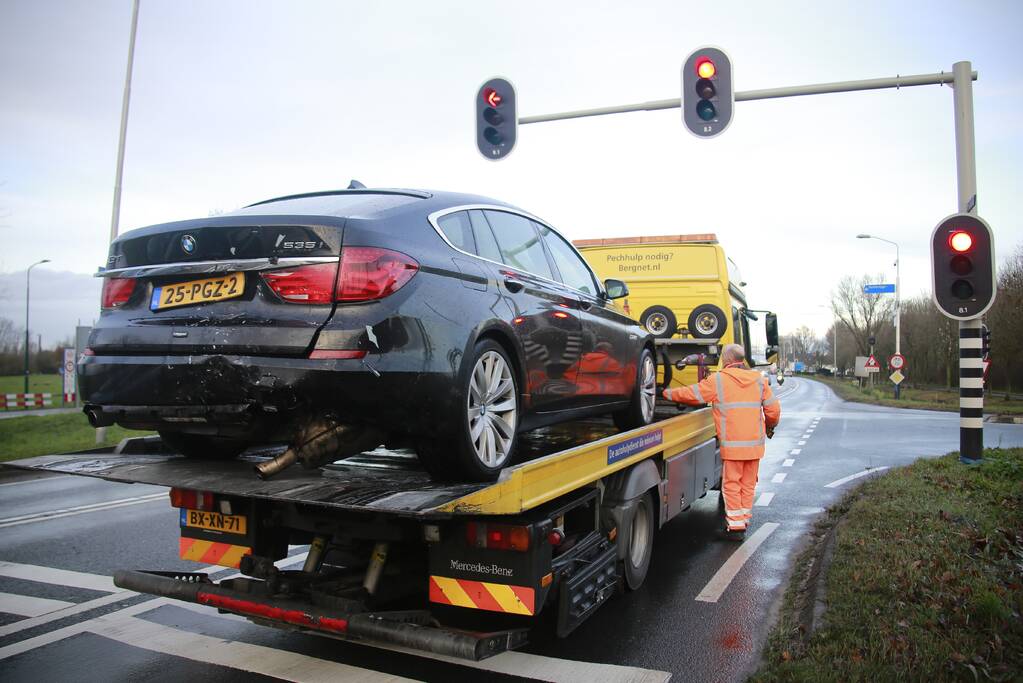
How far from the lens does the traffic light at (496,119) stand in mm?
10742

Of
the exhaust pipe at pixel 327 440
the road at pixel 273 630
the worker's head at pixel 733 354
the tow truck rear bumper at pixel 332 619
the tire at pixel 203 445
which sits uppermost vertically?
the worker's head at pixel 733 354

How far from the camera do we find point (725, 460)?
7.03 meters

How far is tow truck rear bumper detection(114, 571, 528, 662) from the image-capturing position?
3.16 m

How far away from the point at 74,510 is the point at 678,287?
283 inches

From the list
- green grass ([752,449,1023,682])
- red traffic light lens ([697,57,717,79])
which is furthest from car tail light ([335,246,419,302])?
red traffic light lens ([697,57,717,79])

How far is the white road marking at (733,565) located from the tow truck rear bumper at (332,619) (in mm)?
2231

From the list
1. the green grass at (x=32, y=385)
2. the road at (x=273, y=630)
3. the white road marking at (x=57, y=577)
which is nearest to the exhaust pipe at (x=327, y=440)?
the road at (x=273, y=630)

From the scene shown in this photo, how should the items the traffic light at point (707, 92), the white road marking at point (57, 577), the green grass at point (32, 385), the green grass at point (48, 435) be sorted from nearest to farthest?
the white road marking at point (57, 577)
the traffic light at point (707, 92)
the green grass at point (48, 435)
the green grass at point (32, 385)

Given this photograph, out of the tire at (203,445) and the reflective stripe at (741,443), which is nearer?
the tire at (203,445)

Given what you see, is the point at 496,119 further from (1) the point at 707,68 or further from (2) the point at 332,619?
(2) the point at 332,619

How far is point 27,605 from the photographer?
187 inches

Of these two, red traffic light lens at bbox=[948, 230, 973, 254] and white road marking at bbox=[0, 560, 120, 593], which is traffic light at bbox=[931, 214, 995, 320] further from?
white road marking at bbox=[0, 560, 120, 593]

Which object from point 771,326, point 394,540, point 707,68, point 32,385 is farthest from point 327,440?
point 32,385

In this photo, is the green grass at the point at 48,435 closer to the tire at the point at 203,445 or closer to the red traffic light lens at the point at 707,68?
the tire at the point at 203,445
